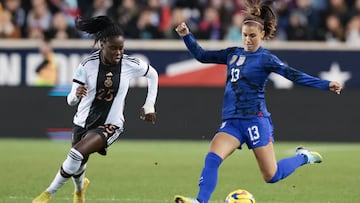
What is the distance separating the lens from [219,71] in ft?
61.6

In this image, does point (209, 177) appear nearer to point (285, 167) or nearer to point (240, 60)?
point (285, 167)

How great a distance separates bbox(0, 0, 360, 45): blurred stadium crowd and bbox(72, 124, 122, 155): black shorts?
10.1m

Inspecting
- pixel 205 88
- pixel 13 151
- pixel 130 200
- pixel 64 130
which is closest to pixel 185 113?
pixel 205 88

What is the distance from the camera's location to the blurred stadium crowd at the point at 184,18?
63.8 feet

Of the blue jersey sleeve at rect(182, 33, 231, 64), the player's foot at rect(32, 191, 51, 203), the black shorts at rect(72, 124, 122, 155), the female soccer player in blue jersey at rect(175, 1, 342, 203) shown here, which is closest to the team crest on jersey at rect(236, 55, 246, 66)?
the female soccer player in blue jersey at rect(175, 1, 342, 203)

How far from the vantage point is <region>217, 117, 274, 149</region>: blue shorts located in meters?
8.91

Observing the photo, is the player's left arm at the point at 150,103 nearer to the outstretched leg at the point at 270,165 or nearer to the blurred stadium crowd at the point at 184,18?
the outstretched leg at the point at 270,165

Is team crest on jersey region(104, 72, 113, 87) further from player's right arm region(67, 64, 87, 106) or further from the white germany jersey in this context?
player's right arm region(67, 64, 87, 106)

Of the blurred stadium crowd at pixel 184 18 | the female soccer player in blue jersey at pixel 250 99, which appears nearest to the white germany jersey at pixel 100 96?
the female soccer player in blue jersey at pixel 250 99

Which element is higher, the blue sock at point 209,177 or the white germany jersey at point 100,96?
the white germany jersey at point 100,96

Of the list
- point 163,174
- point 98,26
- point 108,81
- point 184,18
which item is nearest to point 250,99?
point 108,81

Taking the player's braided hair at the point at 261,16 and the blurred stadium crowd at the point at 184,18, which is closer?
the player's braided hair at the point at 261,16

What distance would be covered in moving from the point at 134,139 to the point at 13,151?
3054 mm

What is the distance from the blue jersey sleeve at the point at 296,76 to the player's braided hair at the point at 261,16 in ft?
1.26
